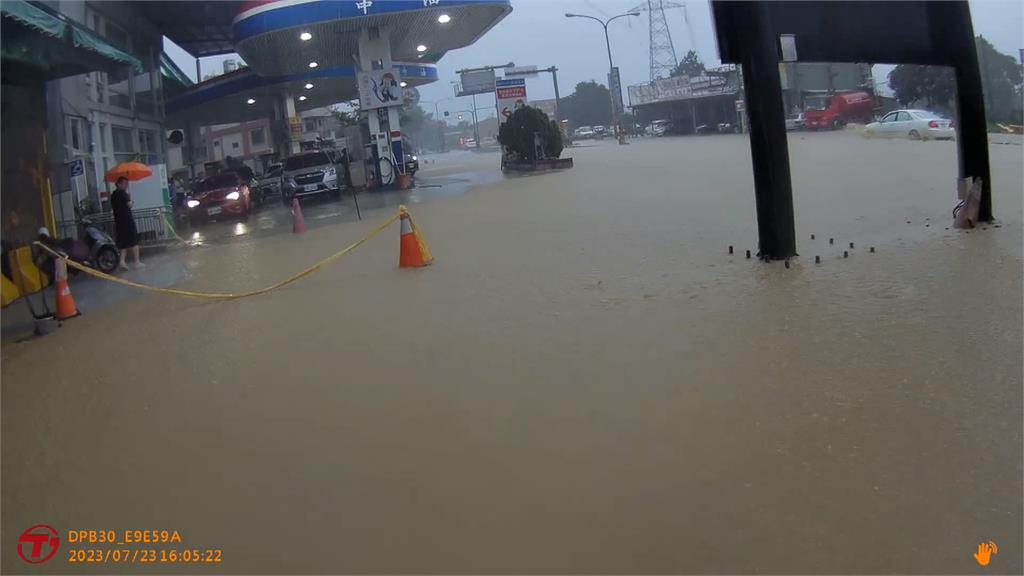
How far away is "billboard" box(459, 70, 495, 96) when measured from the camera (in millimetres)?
69000

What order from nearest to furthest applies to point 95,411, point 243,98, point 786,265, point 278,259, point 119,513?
point 119,513, point 95,411, point 786,265, point 278,259, point 243,98

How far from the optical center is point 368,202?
2412 centimetres

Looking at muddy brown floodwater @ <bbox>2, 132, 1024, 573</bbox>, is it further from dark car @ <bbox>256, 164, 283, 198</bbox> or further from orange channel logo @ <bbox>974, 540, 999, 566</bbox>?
dark car @ <bbox>256, 164, 283, 198</bbox>

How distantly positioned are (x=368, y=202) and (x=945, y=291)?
19.0 meters

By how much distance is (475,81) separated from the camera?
7019cm

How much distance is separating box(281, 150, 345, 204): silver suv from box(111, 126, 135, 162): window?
4939mm

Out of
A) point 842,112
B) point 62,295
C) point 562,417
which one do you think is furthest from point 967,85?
point 842,112

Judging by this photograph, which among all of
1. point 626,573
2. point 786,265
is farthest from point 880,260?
point 626,573

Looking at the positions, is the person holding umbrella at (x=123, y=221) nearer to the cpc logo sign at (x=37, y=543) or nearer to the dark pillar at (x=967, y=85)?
the cpc logo sign at (x=37, y=543)

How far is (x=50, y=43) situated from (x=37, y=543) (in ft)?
41.8

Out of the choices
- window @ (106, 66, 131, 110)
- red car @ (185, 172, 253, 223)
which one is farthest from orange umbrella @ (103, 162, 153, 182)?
window @ (106, 66, 131, 110)

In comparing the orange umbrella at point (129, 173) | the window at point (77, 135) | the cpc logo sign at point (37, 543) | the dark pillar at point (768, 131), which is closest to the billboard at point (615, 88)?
the window at point (77, 135)

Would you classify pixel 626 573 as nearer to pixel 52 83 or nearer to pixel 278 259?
pixel 278 259

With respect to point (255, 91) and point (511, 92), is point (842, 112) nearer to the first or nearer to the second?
point (511, 92)
